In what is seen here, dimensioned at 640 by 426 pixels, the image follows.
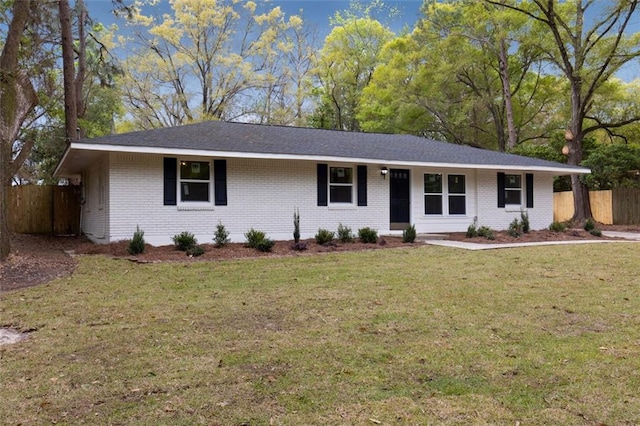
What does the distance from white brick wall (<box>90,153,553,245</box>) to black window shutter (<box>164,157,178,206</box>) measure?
0.43ft

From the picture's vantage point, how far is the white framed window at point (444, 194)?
586 inches

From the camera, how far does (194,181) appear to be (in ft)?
38.8

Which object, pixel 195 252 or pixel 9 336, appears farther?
pixel 195 252

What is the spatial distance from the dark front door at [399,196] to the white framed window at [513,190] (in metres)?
3.91

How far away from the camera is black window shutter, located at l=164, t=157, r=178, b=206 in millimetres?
11391

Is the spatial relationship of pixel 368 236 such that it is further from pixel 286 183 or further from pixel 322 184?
pixel 286 183

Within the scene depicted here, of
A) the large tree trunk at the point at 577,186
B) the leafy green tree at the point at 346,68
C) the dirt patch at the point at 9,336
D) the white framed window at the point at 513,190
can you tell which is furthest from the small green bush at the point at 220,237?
the leafy green tree at the point at 346,68

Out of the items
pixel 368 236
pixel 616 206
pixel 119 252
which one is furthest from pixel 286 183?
pixel 616 206

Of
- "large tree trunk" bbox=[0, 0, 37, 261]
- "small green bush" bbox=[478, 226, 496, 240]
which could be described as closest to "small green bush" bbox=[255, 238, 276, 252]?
"large tree trunk" bbox=[0, 0, 37, 261]

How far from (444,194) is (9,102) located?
12152 mm

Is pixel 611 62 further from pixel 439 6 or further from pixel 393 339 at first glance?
pixel 393 339

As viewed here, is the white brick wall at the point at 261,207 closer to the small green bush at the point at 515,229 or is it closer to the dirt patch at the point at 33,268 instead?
the small green bush at the point at 515,229

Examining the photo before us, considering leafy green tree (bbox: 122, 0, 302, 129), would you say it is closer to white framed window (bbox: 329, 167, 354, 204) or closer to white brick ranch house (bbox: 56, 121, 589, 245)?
white brick ranch house (bbox: 56, 121, 589, 245)

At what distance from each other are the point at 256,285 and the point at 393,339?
3.12 metres
